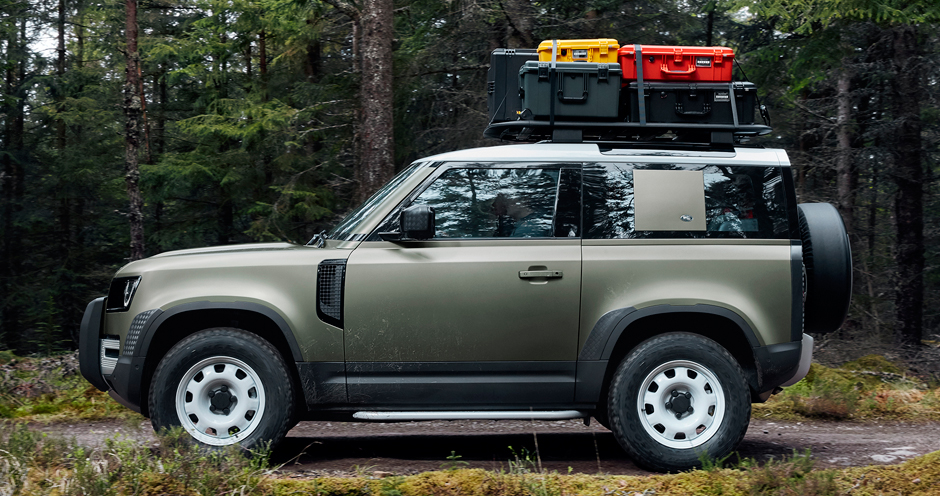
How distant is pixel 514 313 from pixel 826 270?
2131 mm

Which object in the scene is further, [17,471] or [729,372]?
[729,372]

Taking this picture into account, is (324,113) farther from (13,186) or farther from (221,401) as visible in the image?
(13,186)

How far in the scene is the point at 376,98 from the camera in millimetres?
9367

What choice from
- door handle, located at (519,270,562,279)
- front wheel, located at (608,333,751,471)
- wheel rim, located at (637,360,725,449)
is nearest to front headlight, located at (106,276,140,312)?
door handle, located at (519,270,562,279)

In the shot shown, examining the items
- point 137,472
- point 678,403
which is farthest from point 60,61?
point 678,403

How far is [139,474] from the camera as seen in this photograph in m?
4.02

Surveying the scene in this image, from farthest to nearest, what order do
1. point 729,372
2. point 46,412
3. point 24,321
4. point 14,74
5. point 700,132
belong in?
point 14,74 → point 24,321 → point 46,412 → point 700,132 → point 729,372

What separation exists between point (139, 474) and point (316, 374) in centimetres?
120

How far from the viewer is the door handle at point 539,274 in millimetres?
4820

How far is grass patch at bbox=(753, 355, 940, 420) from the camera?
7023 mm

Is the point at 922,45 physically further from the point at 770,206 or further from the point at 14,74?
the point at 14,74

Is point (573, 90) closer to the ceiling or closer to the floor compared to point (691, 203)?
closer to the ceiling

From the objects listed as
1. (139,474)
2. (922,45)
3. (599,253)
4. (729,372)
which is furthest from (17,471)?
(922,45)

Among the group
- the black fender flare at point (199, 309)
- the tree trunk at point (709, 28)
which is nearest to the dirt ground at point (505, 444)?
the black fender flare at point (199, 309)
